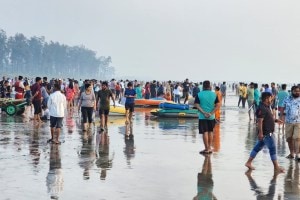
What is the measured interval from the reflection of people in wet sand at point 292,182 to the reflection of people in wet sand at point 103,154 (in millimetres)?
3334

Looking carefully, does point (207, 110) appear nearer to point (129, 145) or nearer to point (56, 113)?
point (129, 145)

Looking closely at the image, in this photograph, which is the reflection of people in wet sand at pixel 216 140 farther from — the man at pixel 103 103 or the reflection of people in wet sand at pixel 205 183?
the man at pixel 103 103

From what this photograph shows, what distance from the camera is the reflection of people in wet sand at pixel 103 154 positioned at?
1220 centimetres

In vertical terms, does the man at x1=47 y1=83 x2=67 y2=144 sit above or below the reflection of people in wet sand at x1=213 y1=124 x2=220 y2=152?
above

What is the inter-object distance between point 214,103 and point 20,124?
9604 mm

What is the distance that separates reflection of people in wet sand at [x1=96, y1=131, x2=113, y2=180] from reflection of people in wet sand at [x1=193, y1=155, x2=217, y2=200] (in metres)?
1.82

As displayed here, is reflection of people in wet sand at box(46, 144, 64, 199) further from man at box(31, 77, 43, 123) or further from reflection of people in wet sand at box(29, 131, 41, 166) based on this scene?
man at box(31, 77, 43, 123)

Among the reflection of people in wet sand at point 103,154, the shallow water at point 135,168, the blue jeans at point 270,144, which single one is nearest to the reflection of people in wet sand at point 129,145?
the shallow water at point 135,168

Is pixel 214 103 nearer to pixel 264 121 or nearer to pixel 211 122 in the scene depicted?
pixel 211 122

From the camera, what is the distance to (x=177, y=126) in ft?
76.4

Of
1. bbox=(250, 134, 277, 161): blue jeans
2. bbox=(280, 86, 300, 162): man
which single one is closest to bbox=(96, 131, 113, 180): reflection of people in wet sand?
bbox=(250, 134, 277, 161): blue jeans

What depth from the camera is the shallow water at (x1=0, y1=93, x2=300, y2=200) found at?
992cm

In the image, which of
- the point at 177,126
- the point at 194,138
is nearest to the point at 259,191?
the point at 194,138

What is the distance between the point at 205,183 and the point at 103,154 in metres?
4.10
